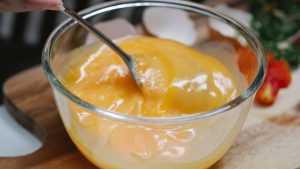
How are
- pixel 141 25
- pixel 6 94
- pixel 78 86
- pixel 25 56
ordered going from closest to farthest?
pixel 78 86
pixel 6 94
pixel 141 25
pixel 25 56

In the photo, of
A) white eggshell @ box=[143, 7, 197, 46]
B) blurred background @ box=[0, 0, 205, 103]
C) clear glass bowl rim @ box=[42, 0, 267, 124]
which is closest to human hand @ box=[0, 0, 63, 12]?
clear glass bowl rim @ box=[42, 0, 267, 124]

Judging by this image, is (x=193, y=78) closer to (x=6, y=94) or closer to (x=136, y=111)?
(x=136, y=111)

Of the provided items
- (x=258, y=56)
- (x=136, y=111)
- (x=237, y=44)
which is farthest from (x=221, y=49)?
(x=136, y=111)

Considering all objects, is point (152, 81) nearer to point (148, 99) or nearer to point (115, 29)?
point (148, 99)

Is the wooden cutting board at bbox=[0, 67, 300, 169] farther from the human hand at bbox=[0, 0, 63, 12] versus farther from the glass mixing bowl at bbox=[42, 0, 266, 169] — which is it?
the human hand at bbox=[0, 0, 63, 12]

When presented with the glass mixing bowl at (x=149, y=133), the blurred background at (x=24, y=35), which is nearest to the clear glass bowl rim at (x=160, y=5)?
the glass mixing bowl at (x=149, y=133)

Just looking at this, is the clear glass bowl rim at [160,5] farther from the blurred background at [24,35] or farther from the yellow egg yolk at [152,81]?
the blurred background at [24,35]
